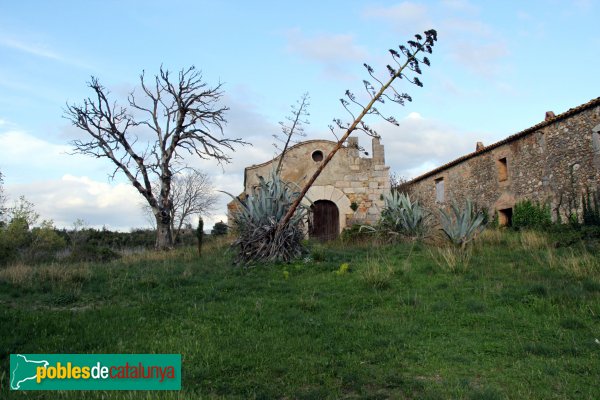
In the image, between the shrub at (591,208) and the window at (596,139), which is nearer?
the window at (596,139)

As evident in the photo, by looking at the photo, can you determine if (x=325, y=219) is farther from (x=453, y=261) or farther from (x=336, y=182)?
(x=453, y=261)

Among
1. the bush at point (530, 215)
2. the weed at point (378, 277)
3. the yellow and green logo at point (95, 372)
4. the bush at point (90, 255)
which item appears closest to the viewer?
the yellow and green logo at point (95, 372)

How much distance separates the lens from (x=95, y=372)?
12.2 ft

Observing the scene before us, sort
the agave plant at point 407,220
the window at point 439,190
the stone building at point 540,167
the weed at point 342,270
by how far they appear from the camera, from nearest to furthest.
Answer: the weed at point 342,270
the agave plant at point 407,220
the stone building at point 540,167
the window at point 439,190

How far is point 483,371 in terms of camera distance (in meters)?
3.76

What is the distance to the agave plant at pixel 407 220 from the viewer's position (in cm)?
1273

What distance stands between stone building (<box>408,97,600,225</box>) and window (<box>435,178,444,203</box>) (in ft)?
3.16

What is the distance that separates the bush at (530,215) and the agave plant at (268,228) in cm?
884

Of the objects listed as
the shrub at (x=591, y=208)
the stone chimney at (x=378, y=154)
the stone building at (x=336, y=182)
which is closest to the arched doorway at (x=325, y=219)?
the stone building at (x=336, y=182)

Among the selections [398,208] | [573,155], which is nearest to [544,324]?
[398,208]

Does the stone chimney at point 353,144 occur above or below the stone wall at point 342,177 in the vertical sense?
above

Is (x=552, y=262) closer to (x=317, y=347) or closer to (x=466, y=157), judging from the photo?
(x=317, y=347)

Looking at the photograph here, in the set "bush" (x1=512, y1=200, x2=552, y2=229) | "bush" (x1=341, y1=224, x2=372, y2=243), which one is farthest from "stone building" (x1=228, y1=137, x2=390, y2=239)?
"bush" (x1=512, y1=200, x2=552, y2=229)

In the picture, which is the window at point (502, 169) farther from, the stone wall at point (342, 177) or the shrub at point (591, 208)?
the stone wall at point (342, 177)
